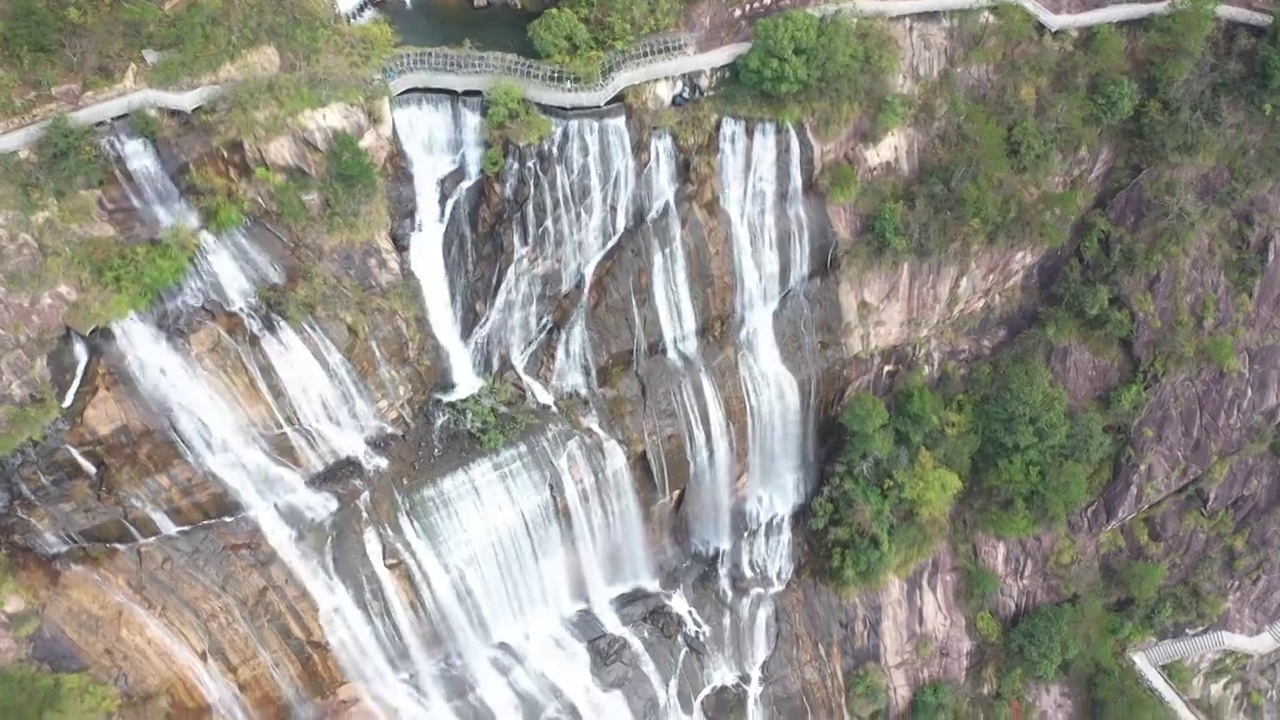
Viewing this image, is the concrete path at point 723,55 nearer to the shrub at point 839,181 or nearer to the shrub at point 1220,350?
the shrub at point 839,181

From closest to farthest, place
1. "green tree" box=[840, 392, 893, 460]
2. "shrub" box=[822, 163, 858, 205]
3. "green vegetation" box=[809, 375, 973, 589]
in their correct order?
"shrub" box=[822, 163, 858, 205] < "green tree" box=[840, 392, 893, 460] < "green vegetation" box=[809, 375, 973, 589]

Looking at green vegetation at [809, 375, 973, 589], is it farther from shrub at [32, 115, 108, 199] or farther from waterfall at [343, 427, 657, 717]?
shrub at [32, 115, 108, 199]

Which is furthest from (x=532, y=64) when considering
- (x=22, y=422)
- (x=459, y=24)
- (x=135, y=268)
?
(x=22, y=422)

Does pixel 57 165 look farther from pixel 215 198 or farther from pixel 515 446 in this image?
pixel 515 446

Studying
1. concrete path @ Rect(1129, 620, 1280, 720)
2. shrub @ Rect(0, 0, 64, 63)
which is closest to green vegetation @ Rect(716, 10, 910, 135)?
shrub @ Rect(0, 0, 64, 63)

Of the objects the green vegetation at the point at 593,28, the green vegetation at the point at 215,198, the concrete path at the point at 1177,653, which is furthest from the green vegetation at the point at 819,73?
the concrete path at the point at 1177,653
